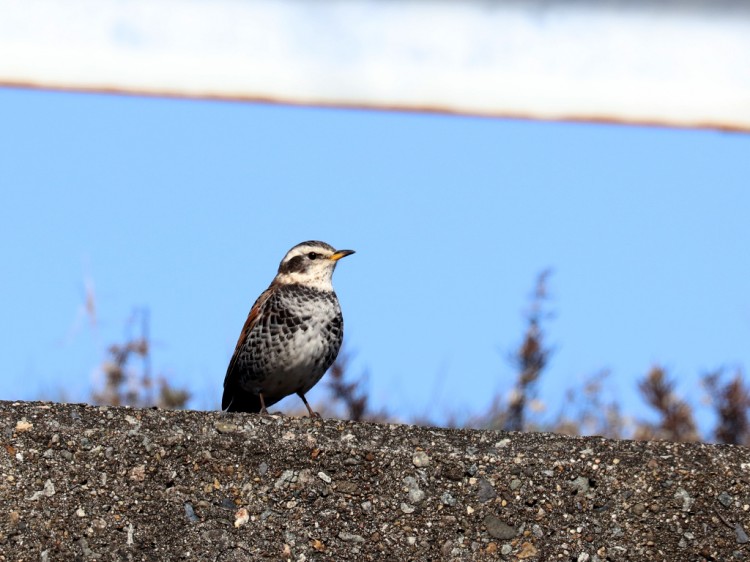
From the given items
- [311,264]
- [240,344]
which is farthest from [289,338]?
[311,264]

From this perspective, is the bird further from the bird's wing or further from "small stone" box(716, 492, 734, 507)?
"small stone" box(716, 492, 734, 507)

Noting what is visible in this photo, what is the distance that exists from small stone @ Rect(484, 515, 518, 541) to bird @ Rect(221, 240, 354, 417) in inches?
87.5

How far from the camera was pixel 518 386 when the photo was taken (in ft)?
22.8

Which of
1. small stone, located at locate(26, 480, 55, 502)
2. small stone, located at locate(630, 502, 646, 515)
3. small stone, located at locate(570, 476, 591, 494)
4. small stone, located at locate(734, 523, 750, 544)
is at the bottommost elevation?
small stone, located at locate(26, 480, 55, 502)

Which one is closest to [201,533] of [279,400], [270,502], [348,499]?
[270,502]

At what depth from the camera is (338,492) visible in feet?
9.42

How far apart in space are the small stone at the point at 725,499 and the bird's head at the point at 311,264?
2.75 meters

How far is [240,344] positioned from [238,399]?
356 mm

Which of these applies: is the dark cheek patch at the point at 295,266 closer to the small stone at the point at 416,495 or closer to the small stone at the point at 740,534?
the small stone at the point at 416,495

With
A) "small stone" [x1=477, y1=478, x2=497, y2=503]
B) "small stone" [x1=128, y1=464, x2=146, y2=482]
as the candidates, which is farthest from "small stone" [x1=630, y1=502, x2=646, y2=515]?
"small stone" [x1=128, y1=464, x2=146, y2=482]

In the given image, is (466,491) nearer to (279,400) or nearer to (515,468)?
(515,468)

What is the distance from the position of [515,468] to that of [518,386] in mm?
4034

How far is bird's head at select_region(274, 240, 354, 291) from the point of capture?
547 centimetres

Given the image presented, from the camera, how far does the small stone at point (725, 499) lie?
2.97 meters
